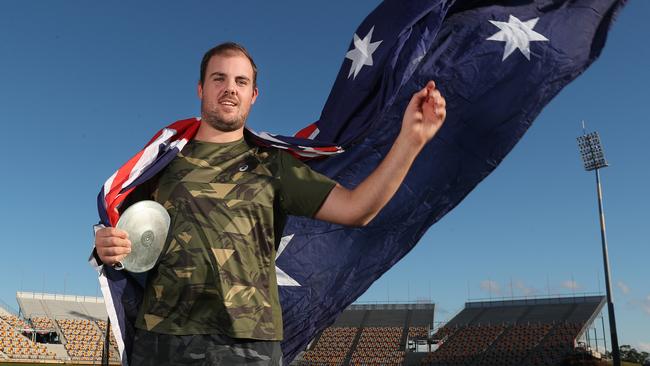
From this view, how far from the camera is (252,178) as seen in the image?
2.50 meters

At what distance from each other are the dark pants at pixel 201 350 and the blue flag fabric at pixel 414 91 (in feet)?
4.12

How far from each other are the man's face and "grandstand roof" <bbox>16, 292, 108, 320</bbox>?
166 ft

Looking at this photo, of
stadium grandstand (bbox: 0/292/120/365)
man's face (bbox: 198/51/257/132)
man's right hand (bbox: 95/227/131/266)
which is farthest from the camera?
stadium grandstand (bbox: 0/292/120/365)

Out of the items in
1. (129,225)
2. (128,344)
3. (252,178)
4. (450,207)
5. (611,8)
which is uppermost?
(611,8)

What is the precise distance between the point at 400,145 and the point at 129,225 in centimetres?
99

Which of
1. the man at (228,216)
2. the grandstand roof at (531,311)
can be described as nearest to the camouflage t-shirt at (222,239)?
the man at (228,216)

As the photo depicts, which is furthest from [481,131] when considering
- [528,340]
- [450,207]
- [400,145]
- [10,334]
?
[10,334]

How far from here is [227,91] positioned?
244cm

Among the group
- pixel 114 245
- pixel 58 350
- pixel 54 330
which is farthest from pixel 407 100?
pixel 54 330

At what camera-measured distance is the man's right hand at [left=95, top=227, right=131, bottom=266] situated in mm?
2121

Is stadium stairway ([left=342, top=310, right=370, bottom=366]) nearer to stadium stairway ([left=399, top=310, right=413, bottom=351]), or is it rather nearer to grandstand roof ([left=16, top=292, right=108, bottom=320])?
stadium stairway ([left=399, top=310, right=413, bottom=351])

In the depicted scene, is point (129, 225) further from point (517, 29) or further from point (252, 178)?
point (517, 29)

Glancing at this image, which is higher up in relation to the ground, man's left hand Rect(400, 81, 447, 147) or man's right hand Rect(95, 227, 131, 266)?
man's left hand Rect(400, 81, 447, 147)

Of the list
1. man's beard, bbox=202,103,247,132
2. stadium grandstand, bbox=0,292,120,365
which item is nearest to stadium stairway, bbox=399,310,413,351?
stadium grandstand, bbox=0,292,120,365
